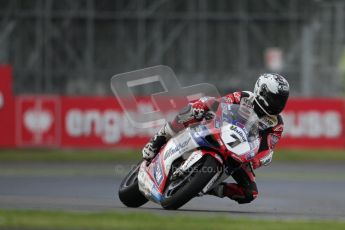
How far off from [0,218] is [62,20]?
2684 cm

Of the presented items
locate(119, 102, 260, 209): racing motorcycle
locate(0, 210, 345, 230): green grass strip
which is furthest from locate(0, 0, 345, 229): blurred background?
locate(0, 210, 345, 230): green grass strip

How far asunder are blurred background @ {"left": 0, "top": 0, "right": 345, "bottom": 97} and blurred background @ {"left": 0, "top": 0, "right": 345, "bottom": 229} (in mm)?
37

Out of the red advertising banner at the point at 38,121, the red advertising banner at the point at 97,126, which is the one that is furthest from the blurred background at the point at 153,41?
the red advertising banner at the point at 38,121

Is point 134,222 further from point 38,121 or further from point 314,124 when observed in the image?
point 314,124

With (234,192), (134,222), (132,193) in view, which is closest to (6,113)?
(132,193)

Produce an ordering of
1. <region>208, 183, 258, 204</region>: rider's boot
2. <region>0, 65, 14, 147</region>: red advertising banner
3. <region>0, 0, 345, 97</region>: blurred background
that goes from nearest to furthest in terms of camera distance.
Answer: <region>208, 183, 258, 204</region>: rider's boot < <region>0, 65, 14, 147</region>: red advertising banner < <region>0, 0, 345, 97</region>: blurred background

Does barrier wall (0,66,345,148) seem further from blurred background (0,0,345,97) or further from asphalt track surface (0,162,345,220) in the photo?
blurred background (0,0,345,97)

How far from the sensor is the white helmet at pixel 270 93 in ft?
37.2

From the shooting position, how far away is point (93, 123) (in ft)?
85.7

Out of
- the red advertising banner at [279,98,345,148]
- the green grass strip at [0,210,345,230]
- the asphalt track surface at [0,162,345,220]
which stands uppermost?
the green grass strip at [0,210,345,230]

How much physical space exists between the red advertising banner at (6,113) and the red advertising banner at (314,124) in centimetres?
711

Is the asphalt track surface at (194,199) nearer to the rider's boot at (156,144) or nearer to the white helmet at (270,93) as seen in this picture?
the rider's boot at (156,144)

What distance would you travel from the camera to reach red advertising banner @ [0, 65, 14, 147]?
25844 millimetres

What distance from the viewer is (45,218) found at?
10000 mm
